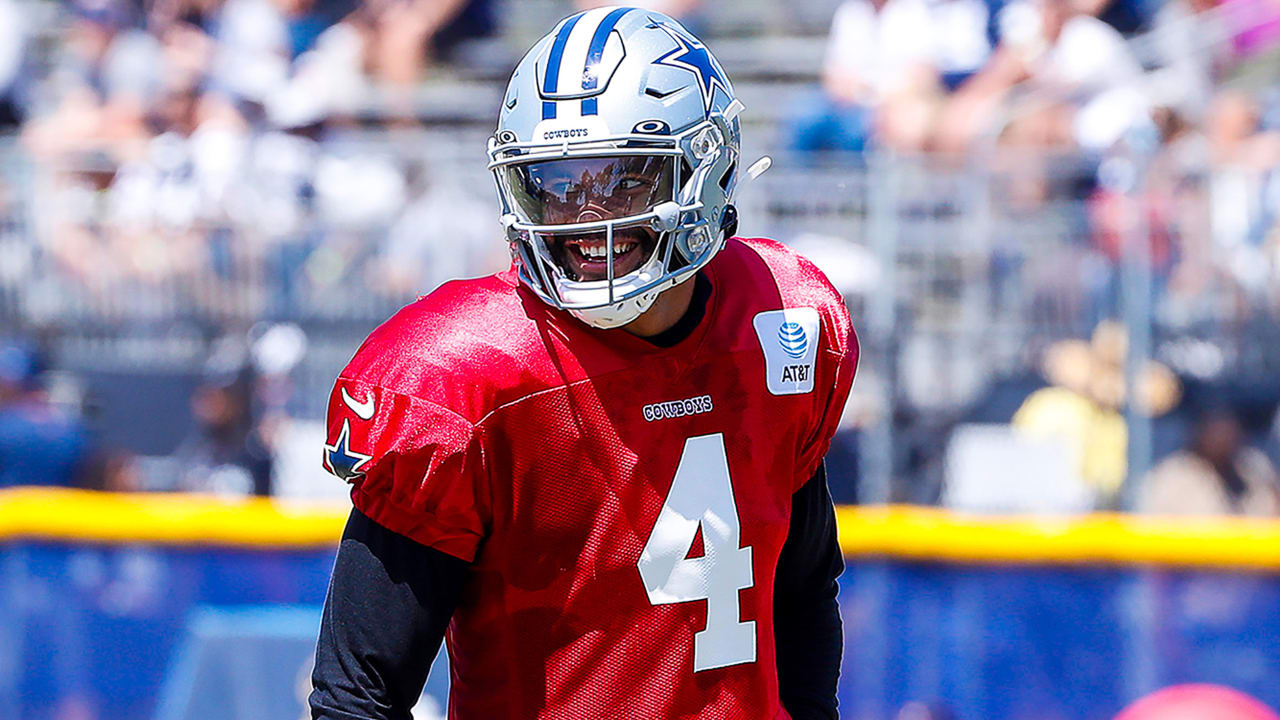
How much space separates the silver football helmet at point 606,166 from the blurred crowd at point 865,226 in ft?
10.1

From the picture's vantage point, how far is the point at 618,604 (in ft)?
6.31

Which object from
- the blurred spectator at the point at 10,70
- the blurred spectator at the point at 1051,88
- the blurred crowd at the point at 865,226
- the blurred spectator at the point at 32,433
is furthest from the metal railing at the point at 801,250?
the blurred spectator at the point at 10,70

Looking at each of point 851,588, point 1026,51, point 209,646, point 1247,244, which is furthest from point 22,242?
point 1247,244

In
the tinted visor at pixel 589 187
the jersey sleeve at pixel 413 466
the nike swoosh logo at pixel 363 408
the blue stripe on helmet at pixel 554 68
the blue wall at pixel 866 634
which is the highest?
the blue stripe on helmet at pixel 554 68

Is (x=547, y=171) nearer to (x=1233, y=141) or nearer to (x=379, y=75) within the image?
(x=1233, y=141)

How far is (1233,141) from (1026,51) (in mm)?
999

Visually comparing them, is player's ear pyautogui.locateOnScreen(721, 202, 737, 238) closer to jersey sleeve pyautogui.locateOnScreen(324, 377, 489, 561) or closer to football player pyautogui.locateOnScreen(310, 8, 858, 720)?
football player pyautogui.locateOnScreen(310, 8, 858, 720)

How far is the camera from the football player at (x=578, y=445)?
6.07ft

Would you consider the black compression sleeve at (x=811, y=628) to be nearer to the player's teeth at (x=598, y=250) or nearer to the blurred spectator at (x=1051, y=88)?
the player's teeth at (x=598, y=250)

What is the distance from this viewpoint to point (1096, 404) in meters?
4.81

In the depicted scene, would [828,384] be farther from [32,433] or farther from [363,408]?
[32,433]

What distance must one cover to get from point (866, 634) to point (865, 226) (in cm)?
128

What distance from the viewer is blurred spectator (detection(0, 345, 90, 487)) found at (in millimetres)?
5297

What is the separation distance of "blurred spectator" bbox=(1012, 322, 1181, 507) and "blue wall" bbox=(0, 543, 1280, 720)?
0.32 meters
